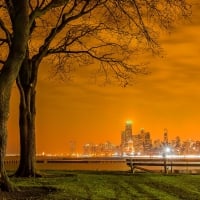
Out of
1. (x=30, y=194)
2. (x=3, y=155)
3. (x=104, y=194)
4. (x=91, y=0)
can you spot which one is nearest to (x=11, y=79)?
(x=3, y=155)

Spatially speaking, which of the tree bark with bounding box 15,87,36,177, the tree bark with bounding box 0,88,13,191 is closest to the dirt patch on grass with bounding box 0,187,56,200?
the tree bark with bounding box 0,88,13,191

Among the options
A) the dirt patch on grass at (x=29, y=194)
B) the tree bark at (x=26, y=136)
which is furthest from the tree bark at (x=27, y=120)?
the dirt patch on grass at (x=29, y=194)

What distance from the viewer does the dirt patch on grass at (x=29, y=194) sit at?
563 inches

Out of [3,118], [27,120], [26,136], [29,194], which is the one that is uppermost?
[27,120]

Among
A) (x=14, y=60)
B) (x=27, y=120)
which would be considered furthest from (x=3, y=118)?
(x=27, y=120)

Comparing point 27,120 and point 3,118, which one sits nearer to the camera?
point 3,118

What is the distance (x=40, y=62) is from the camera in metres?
25.5

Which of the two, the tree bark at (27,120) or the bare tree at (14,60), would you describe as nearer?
the bare tree at (14,60)

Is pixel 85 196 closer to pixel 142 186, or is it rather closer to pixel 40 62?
pixel 142 186

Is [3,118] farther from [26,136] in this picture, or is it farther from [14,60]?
[26,136]

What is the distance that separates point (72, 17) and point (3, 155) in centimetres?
1189

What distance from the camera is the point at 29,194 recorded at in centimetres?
1538

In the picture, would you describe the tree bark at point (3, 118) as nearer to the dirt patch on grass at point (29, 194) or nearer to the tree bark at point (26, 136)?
the dirt patch on grass at point (29, 194)

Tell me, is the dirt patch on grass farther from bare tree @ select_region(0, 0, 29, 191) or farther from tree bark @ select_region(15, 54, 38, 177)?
tree bark @ select_region(15, 54, 38, 177)
